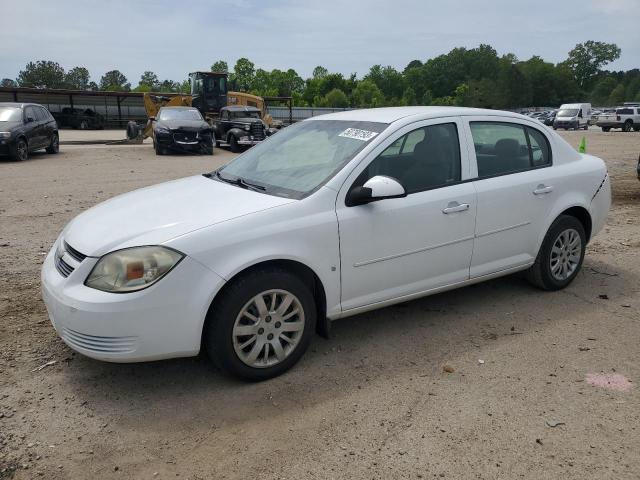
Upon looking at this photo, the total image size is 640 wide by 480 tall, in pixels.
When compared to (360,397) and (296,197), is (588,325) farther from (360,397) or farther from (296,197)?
(296,197)

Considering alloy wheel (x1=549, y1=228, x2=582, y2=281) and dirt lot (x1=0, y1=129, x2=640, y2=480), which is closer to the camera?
dirt lot (x1=0, y1=129, x2=640, y2=480)

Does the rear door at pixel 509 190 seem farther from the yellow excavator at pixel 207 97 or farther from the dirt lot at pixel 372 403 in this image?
the yellow excavator at pixel 207 97

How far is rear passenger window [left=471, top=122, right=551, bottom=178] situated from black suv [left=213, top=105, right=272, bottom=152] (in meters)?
→ 17.3

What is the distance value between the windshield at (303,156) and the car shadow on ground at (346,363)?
1.18 meters

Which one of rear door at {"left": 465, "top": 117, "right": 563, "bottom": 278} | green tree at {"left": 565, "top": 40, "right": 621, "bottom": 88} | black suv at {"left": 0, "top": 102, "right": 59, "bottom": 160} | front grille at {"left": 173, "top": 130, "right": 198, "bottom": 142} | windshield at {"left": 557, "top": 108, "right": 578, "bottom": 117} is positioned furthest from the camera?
green tree at {"left": 565, "top": 40, "right": 621, "bottom": 88}

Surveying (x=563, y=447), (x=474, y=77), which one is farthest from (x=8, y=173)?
(x=474, y=77)

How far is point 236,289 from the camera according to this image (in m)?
3.25

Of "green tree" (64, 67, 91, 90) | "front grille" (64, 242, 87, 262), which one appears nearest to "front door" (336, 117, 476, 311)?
"front grille" (64, 242, 87, 262)

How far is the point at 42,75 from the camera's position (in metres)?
96.6

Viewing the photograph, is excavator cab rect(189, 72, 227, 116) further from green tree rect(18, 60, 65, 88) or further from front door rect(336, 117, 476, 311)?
green tree rect(18, 60, 65, 88)

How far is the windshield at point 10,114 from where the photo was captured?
52.0 feet

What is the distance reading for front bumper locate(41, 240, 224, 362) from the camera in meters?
3.06

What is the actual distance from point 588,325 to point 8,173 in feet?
43.9

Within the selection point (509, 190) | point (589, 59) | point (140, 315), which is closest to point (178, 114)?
point (509, 190)
